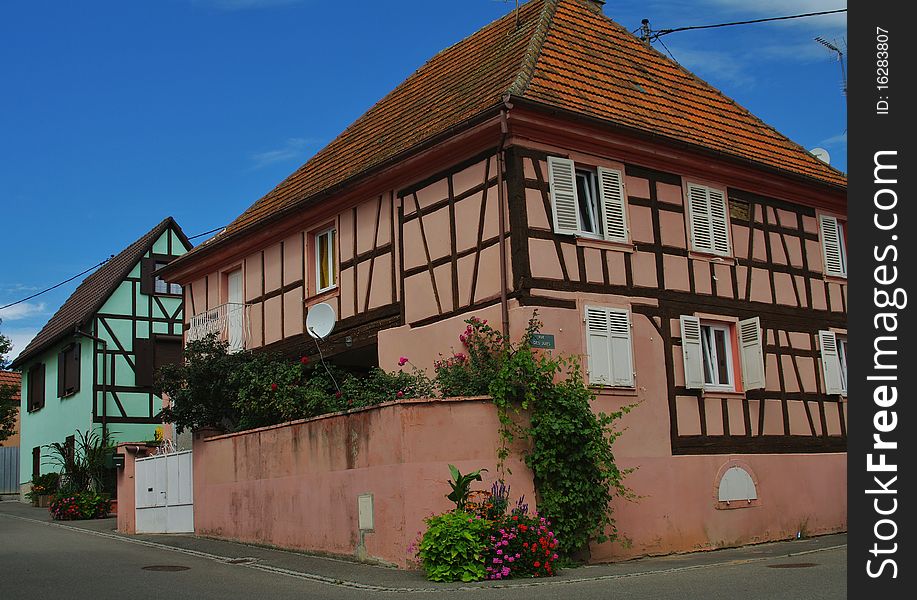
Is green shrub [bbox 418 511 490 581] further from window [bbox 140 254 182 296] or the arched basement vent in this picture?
window [bbox 140 254 182 296]

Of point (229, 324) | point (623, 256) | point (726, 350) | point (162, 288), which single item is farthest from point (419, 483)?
point (162, 288)

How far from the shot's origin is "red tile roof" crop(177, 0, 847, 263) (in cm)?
1703

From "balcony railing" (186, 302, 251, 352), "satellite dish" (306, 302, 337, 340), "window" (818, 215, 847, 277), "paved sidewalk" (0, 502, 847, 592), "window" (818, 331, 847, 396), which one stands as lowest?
"paved sidewalk" (0, 502, 847, 592)

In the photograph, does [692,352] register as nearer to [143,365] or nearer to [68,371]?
[143,365]

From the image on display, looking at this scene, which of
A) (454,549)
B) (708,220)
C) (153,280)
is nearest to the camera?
(454,549)

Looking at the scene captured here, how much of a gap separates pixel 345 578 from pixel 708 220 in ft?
28.8

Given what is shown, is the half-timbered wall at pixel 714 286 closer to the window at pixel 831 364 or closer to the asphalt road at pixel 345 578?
the window at pixel 831 364

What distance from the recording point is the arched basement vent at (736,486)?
16688 mm

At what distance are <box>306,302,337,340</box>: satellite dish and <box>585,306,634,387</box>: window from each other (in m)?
4.85

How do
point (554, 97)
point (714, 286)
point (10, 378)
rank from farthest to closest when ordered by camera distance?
point (10, 378) → point (714, 286) → point (554, 97)

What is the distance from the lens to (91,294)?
36.0 m

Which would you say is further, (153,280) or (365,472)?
(153,280)

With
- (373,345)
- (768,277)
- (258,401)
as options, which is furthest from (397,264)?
(768,277)

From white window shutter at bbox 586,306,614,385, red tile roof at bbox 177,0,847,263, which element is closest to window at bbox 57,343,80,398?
red tile roof at bbox 177,0,847,263
